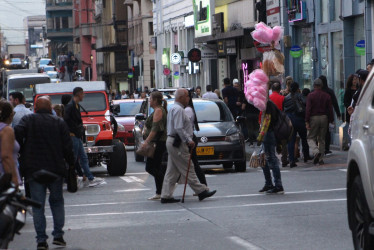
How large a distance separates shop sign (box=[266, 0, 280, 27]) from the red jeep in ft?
37.2

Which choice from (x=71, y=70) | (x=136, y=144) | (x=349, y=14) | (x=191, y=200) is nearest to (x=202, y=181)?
(x=191, y=200)

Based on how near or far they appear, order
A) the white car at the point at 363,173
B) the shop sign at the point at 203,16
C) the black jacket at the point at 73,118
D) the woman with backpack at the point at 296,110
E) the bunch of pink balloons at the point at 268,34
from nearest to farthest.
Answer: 1. the white car at the point at 363,173
2. the bunch of pink balloons at the point at 268,34
3. the black jacket at the point at 73,118
4. the woman with backpack at the point at 296,110
5. the shop sign at the point at 203,16

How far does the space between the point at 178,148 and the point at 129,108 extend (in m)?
18.0

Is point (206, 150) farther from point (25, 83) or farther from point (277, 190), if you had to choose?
point (25, 83)

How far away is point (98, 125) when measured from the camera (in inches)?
901

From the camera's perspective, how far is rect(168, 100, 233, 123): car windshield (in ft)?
73.8

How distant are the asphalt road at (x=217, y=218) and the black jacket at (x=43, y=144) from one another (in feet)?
3.36

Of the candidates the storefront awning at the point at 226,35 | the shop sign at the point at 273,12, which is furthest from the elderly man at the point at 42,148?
the storefront awning at the point at 226,35

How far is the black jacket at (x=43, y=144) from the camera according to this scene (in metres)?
11.2

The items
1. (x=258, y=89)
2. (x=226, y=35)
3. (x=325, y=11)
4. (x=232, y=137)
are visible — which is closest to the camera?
(x=258, y=89)

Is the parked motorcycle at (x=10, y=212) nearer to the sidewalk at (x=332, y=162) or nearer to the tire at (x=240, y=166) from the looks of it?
the tire at (x=240, y=166)

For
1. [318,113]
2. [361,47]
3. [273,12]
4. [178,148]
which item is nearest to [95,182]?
[178,148]

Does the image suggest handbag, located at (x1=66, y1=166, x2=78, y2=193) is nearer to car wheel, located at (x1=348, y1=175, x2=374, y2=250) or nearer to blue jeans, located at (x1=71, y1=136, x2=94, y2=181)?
car wheel, located at (x1=348, y1=175, x2=374, y2=250)

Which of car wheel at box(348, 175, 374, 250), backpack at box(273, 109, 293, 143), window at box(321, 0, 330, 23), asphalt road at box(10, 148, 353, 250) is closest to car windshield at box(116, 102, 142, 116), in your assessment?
window at box(321, 0, 330, 23)
